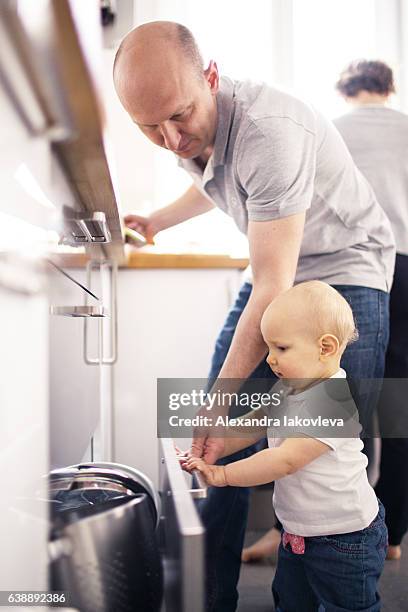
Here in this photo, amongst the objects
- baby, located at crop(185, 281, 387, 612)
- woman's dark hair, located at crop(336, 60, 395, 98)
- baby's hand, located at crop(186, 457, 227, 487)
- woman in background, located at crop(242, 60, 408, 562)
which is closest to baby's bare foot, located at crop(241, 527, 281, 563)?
woman in background, located at crop(242, 60, 408, 562)

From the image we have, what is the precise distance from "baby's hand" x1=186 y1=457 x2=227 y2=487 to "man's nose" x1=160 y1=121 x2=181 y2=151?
0.48m

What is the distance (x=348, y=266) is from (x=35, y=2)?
805 mm

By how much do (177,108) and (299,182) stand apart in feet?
0.68

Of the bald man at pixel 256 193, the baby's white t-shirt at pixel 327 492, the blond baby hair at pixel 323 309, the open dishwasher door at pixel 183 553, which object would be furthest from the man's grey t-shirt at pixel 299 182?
the open dishwasher door at pixel 183 553

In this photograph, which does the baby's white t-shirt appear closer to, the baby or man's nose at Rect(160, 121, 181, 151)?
the baby

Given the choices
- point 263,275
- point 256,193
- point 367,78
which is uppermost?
point 367,78

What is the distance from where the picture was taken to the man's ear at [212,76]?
40.5 inches

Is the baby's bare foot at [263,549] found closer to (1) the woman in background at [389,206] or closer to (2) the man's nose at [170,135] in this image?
(1) the woman in background at [389,206]

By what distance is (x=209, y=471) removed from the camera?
0.83 metres

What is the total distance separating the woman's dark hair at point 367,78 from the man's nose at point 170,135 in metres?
0.73

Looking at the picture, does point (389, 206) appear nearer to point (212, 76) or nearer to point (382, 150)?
point (382, 150)

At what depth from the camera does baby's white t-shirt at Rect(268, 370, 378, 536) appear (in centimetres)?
87

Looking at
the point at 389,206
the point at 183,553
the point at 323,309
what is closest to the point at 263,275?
the point at 323,309

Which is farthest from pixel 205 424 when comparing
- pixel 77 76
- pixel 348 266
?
pixel 77 76
